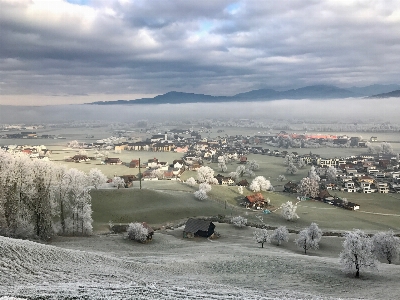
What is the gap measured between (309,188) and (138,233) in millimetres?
46709

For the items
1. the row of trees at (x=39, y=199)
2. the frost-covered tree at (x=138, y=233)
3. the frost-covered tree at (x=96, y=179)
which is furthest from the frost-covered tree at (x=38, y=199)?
the frost-covered tree at (x=96, y=179)

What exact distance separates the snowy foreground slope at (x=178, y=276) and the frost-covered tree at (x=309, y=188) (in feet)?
137

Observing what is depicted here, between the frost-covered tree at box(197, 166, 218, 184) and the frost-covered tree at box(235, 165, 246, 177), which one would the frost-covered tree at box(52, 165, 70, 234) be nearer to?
the frost-covered tree at box(197, 166, 218, 184)

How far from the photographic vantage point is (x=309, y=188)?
2795 inches

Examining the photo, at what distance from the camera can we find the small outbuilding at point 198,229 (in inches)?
1788

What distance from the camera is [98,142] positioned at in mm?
131375

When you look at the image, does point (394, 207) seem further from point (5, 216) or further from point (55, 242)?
point (5, 216)

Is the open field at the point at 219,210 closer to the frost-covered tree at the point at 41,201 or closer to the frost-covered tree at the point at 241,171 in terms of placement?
the frost-covered tree at the point at 41,201

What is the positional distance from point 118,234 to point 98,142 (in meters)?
95.2

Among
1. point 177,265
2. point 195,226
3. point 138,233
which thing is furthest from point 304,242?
point 138,233

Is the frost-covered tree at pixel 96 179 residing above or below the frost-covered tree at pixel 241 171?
above

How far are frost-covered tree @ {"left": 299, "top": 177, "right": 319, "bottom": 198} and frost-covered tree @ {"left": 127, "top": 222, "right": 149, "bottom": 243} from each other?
4507 cm

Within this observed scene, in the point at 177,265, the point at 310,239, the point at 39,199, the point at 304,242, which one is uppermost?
the point at 39,199

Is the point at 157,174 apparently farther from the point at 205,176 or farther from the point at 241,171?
the point at 241,171
